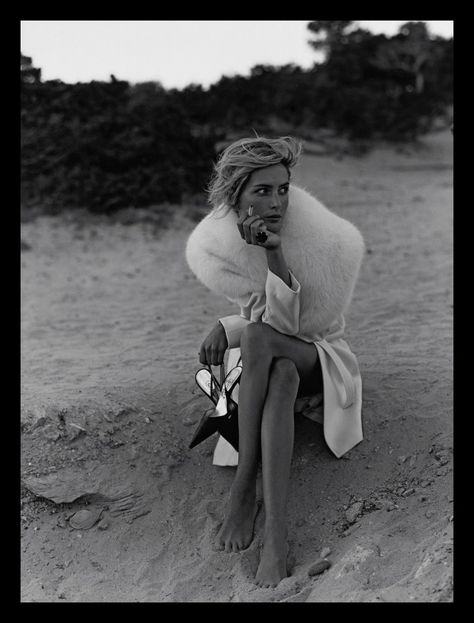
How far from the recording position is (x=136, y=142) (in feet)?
27.2

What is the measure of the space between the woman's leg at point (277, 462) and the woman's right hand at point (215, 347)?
341 mm

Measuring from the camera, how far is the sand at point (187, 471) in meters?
2.75

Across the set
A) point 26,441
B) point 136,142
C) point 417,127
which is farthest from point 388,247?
point 417,127

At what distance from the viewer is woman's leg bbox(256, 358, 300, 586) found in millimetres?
2738

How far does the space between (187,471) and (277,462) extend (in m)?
0.83

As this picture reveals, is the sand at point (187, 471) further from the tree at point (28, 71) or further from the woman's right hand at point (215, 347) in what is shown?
the tree at point (28, 71)

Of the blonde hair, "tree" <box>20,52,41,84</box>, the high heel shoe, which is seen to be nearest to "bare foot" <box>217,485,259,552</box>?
the high heel shoe

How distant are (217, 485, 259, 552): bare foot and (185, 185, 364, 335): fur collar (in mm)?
782

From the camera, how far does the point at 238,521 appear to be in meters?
3.00

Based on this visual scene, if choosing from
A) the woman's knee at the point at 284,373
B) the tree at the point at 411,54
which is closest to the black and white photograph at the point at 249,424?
the woman's knee at the point at 284,373

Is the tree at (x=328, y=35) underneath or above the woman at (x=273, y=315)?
above

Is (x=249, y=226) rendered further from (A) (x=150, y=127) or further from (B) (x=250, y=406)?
(A) (x=150, y=127)

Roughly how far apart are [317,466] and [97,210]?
18.1ft
